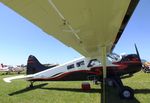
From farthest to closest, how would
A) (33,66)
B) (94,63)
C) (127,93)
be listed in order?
(33,66) < (94,63) < (127,93)

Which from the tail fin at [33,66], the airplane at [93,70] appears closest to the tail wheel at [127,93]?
the airplane at [93,70]

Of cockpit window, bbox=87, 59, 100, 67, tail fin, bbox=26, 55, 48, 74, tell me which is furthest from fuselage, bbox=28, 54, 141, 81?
tail fin, bbox=26, 55, 48, 74

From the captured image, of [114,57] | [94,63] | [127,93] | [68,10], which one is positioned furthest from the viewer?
[94,63]

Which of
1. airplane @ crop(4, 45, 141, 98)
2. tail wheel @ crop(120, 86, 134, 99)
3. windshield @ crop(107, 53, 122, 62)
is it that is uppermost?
windshield @ crop(107, 53, 122, 62)

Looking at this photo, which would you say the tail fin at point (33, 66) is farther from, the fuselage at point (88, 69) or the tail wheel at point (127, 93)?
the tail wheel at point (127, 93)

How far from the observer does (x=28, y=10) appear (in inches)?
126

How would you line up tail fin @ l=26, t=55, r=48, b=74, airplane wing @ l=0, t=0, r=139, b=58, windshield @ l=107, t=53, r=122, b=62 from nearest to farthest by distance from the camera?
airplane wing @ l=0, t=0, r=139, b=58
windshield @ l=107, t=53, r=122, b=62
tail fin @ l=26, t=55, r=48, b=74

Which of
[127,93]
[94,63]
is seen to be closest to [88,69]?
[94,63]

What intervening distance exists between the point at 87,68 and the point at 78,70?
58cm

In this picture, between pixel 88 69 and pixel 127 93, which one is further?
pixel 88 69

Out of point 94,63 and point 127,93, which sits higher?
point 94,63

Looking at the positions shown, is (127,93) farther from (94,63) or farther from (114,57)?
(94,63)

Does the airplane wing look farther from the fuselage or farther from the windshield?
the windshield

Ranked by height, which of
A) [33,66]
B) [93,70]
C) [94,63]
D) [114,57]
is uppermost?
[114,57]
